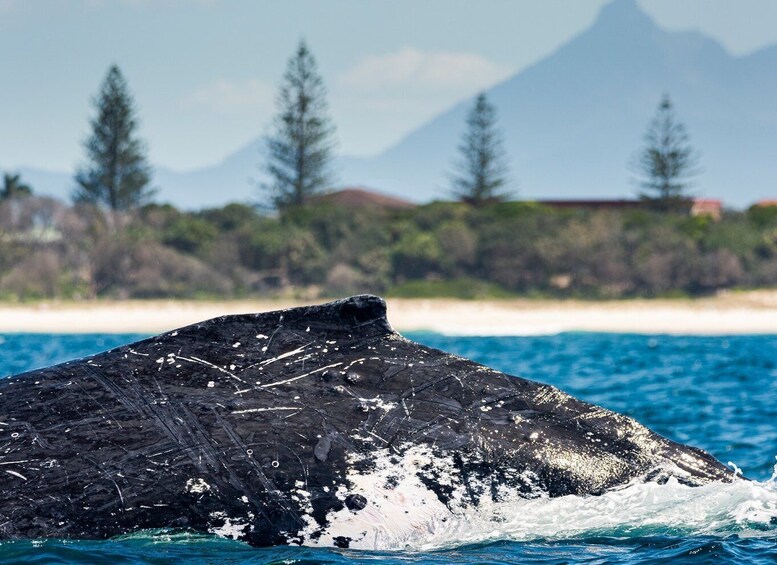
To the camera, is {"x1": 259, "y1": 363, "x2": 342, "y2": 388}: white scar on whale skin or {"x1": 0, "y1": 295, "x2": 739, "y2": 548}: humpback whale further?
{"x1": 259, "y1": 363, "x2": 342, "y2": 388}: white scar on whale skin

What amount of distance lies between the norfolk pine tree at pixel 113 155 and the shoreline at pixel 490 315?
1549 centimetres

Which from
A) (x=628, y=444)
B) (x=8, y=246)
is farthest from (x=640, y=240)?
(x=628, y=444)

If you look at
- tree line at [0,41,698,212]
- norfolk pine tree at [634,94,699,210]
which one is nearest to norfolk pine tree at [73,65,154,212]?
tree line at [0,41,698,212]

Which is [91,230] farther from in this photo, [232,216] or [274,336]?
[274,336]

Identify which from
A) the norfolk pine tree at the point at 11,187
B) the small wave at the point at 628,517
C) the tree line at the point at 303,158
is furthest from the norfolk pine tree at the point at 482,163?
the small wave at the point at 628,517

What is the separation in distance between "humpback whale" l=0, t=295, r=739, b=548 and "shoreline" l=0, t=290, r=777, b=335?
43944 mm

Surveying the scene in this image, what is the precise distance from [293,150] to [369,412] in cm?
7576

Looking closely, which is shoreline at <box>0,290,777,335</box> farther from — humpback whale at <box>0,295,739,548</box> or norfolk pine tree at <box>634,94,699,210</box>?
humpback whale at <box>0,295,739,548</box>

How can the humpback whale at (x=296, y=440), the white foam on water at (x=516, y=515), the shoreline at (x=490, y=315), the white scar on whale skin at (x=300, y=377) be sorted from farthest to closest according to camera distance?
the shoreline at (x=490, y=315) → the white scar on whale skin at (x=300, y=377) → the white foam on water at (x=516, y=515) → the humpback whale at (x=296, y=440)

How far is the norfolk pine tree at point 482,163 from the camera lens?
267 feet

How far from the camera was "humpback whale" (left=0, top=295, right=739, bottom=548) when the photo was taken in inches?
204

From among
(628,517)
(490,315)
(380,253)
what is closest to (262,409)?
(628,517)

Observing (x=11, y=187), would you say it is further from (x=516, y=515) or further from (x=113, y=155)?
(x=516, y=515)

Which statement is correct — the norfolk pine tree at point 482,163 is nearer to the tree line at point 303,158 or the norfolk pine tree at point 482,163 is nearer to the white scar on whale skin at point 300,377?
the tree line at point 303,158
